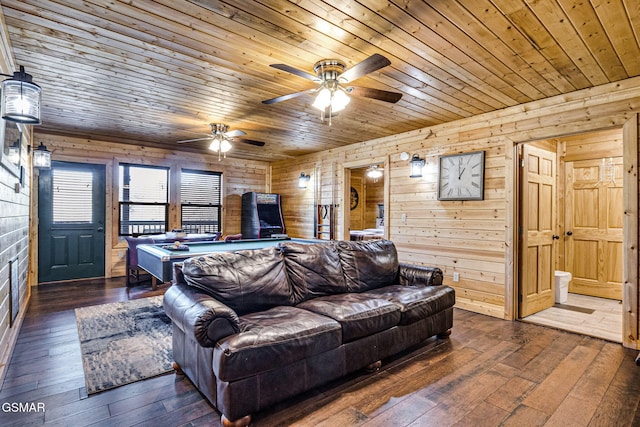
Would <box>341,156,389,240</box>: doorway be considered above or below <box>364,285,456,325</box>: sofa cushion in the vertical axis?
above

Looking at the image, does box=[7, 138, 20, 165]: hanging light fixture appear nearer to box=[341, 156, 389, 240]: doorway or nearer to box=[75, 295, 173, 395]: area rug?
box=[75, 295, 173, 395]: area rug

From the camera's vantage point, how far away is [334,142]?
5.98 m

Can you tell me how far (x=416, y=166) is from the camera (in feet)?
15.7

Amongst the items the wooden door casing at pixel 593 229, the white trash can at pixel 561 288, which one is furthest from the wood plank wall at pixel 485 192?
the wooden door casing at pixel 593 229

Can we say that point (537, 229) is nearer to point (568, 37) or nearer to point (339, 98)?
point (568, 37)

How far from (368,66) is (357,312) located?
1.78m

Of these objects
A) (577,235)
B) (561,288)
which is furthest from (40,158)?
(577,235)

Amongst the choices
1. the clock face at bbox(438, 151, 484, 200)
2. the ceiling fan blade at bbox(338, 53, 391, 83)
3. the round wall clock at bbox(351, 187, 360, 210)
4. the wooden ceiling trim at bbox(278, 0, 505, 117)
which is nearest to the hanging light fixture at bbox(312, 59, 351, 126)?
the ceiling fan blade at bbox(338, 53, 391, 83)

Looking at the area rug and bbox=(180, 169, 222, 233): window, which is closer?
the area rug

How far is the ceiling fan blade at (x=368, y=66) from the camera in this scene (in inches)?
86.3

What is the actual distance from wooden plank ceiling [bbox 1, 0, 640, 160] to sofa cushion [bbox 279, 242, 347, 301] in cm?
→ 164

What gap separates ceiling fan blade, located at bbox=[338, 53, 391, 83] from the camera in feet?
7.19

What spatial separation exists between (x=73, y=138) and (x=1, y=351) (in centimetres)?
433

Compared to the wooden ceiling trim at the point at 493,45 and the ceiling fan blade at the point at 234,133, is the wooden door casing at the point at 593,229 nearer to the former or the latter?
the wooden ceiling trim at the point at 493,45
